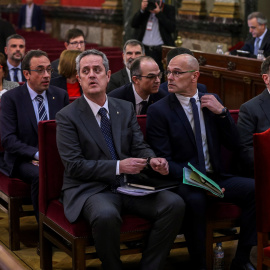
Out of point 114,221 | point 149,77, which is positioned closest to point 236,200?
point 114,221

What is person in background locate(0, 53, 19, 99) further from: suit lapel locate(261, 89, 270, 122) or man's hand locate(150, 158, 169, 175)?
suit lapel locate(261, 89, 270, 122)

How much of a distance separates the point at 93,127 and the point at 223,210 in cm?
87

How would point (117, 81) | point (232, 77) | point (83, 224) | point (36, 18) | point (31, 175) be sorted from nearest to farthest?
point (83, 224) < point (31, 175) < point (117, 81) < point (232, 77) < point (36, 18)

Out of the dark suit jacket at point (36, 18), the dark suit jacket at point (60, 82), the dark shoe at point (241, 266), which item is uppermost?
the dark suit jacket at point (36, 18)

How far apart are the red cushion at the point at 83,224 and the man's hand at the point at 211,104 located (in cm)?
75

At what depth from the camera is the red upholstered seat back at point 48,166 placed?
11.1ft

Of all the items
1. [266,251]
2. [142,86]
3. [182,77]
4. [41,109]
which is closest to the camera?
[266,251]

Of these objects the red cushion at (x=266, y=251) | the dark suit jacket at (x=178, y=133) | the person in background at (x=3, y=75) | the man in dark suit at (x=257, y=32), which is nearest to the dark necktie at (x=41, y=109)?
the person in background at (x=3, y=75)

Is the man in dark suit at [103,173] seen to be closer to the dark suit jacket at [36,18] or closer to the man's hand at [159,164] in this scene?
the man's hand at [159,164]

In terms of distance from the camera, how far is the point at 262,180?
2.91 meters

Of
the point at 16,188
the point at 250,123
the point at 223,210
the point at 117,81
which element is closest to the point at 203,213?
the point at 223,210

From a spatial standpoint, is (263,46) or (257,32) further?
(257,32)

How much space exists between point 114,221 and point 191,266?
74 cm

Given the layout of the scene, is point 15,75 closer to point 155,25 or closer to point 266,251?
point 155,25
